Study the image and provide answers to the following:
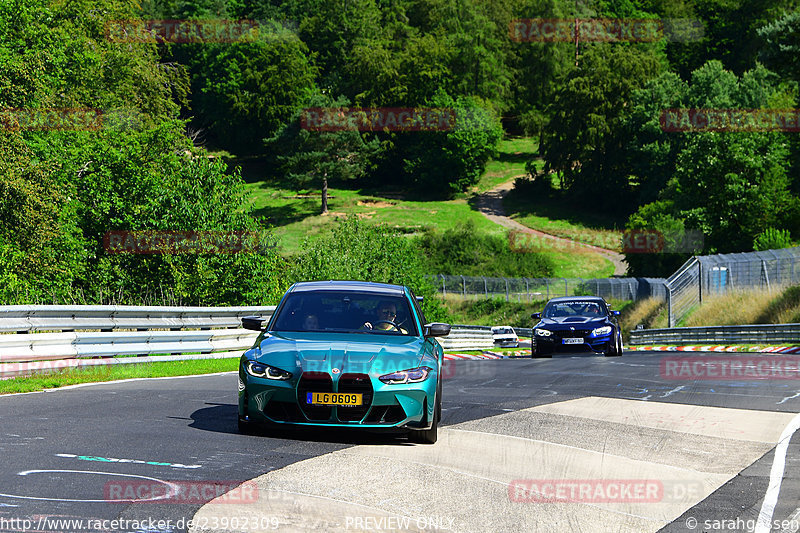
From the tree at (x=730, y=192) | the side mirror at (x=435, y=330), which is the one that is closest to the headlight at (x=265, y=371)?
the side mirror at (x=435, y=330)

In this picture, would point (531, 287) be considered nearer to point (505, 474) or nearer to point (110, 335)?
point (110, 335)

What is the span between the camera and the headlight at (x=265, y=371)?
8.56 m

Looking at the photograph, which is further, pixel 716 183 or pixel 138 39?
pixel 716 183

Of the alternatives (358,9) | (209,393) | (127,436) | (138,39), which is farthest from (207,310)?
(358,9)

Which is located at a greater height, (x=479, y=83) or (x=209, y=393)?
(x=479, y=83)

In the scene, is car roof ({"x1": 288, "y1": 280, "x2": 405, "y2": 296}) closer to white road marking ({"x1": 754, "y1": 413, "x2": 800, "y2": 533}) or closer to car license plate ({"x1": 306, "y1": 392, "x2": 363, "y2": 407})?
car license plate ({"x1": 306, "y1": 392, "x2": 363, "y2": 407})

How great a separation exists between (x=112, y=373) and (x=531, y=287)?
48.9m

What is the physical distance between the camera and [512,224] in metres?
94.5

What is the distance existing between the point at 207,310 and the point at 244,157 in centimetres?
10755

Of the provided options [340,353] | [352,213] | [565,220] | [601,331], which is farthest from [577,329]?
[565,220]

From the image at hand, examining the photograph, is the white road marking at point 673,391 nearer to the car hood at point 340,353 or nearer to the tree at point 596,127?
the car hood at point 340,353

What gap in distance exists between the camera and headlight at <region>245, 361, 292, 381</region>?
8562mm

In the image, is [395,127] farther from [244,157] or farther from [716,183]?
[716,183]

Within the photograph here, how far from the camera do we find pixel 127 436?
8.66m
